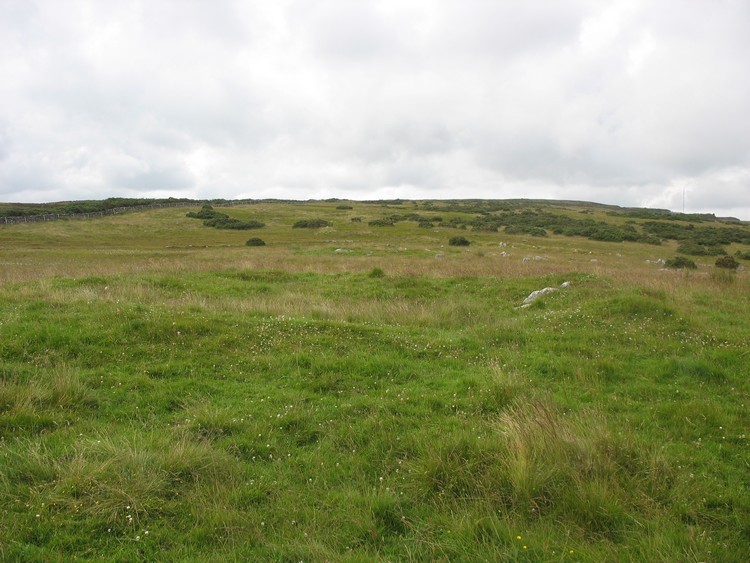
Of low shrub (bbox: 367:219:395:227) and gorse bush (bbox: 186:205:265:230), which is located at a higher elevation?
low shrub (bbox: 367:219:395:227)

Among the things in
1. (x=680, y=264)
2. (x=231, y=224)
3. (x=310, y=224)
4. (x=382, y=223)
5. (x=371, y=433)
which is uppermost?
(x=382, y=223)

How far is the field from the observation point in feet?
12.7

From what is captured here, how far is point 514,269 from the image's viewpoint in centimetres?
2398

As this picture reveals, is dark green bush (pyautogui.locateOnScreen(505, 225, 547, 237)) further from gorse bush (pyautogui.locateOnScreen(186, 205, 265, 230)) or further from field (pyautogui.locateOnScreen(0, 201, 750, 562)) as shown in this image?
field (pyautogui.locateOnScreen(0, 201, 750, 562))

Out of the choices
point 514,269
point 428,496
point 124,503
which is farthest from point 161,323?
point 514,269

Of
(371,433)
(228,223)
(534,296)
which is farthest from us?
(228,223)

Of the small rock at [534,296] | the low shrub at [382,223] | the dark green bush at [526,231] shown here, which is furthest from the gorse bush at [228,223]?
the small rock at [534,296]

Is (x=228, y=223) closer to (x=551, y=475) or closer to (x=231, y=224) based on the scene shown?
(x=231, y=224)

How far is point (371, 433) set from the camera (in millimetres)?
5770

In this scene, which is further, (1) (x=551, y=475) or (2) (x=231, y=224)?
(2) (x=231, y=224)

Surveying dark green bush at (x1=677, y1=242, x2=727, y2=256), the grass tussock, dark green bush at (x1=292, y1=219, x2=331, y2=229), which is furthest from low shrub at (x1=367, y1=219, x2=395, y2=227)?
the grass tussock

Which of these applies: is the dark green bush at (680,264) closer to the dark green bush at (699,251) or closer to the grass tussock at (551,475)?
the dark green bush at (699,251)

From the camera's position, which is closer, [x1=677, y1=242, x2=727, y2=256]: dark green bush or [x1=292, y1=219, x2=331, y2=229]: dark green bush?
[x1=677, y1=242, x2=727, y2=256]: dark green bush

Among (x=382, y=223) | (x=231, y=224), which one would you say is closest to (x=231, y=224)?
(x=231, y=224)
